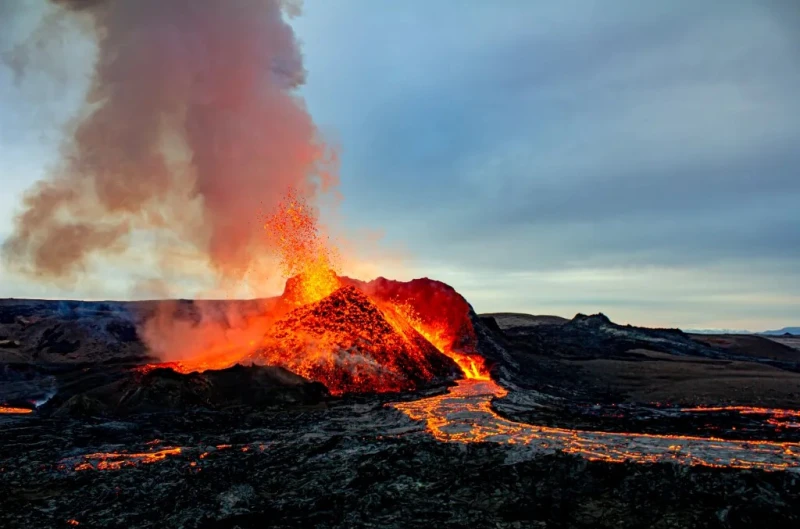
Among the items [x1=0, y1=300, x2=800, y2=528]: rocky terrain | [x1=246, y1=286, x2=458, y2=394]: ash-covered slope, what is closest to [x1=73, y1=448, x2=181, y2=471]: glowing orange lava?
[x1=0, y1=300, x2=800, y2=528]: rocky terrain

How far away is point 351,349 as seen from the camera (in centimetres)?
2464

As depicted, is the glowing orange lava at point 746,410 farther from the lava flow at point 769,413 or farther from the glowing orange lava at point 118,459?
the glowing orange lava at point 118,459

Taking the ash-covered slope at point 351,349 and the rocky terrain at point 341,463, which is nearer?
the rocky terrain at point 341,463

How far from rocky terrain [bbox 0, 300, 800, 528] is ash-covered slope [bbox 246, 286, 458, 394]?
2.01m

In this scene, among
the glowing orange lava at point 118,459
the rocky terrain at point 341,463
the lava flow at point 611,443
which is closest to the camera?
the rocky terrain at point 341,463

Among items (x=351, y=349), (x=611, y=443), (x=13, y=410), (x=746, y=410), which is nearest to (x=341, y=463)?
(x=611, y=443)

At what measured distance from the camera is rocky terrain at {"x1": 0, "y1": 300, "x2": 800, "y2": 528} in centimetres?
794

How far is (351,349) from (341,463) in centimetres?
1427

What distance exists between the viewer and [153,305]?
67.6m

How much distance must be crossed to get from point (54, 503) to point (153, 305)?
64.3 m

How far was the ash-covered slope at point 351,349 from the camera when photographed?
23.2 m

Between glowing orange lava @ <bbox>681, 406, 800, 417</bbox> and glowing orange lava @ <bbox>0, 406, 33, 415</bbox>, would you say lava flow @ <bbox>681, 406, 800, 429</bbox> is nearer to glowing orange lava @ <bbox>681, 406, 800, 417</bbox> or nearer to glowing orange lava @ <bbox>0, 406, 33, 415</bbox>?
glowing orange lava @ <bbox>681, 406, 800, 417</bbox>

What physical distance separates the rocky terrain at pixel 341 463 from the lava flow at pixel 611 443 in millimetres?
361

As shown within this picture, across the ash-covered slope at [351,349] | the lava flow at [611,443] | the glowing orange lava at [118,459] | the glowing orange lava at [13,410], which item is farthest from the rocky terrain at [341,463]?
the ash-covered slope at [351,349]
